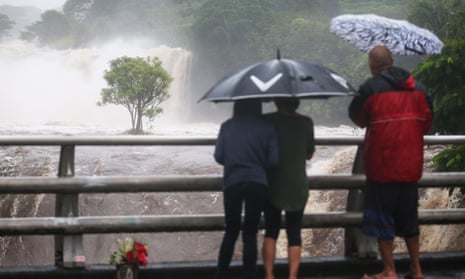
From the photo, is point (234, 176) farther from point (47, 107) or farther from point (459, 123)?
point (47, 107)

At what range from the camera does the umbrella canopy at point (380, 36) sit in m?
4.50

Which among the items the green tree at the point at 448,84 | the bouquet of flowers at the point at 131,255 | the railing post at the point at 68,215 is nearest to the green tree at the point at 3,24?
the green tree at the point at 448,84

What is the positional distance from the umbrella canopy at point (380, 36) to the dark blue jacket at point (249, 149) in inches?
31.5

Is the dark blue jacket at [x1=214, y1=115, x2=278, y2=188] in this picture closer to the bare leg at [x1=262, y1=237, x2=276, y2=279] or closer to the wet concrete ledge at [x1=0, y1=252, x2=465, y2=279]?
the bare leg at [x1=262, y1=237, x2=276, y2=279]

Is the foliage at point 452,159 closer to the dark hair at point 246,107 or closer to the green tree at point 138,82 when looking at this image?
the dark hair at point 246,107

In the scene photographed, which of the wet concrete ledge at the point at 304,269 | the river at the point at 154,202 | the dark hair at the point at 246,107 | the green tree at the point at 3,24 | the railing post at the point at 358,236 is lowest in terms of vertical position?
the river at the point at 154,202

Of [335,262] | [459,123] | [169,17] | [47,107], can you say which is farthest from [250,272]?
[169,17]

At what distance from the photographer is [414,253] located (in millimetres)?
4770

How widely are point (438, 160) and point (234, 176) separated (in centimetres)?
615

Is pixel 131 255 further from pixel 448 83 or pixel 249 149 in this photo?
pixel 448 83

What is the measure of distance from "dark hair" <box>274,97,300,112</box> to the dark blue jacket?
0.52 ft

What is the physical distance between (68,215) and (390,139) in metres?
2.32

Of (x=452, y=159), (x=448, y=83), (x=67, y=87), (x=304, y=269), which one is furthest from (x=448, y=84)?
(x=67, y=87)

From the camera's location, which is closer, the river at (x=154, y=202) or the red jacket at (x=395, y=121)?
the red jacket at (x=395, y=121)
